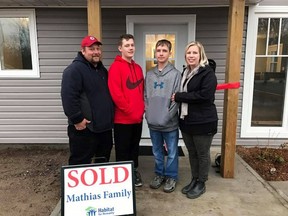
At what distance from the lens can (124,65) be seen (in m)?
2.79

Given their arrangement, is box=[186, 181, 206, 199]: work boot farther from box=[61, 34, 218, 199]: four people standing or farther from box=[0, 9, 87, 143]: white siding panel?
box=[0, 9, 87, 143]: white siding panel

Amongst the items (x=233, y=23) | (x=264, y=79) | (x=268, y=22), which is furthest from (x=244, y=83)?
(x=233, y=23)

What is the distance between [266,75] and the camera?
15.0ft

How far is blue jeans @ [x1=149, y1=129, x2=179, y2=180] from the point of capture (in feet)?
9.67

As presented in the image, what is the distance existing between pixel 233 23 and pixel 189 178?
199 cm

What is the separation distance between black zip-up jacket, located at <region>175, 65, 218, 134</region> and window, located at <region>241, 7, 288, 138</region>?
2078 millimetres

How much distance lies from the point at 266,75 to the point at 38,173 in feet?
13.0

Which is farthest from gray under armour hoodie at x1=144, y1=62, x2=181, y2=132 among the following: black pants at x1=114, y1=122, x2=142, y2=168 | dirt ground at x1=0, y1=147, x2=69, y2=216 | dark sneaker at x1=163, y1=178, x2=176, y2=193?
dirt ground at x1=0, y1=147, x2=69, y2=216

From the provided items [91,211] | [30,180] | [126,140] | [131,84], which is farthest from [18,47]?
[91,211]

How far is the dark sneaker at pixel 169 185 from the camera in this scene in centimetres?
304

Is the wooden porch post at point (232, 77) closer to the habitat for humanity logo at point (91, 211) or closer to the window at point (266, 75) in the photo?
the window at point (266, 75)

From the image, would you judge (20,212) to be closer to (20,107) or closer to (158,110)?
(158,110)

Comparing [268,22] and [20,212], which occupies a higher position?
[268,22]

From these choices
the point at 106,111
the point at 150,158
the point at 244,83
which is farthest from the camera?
the point at 244,83
